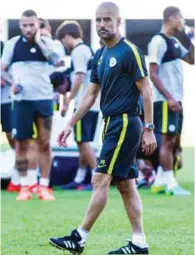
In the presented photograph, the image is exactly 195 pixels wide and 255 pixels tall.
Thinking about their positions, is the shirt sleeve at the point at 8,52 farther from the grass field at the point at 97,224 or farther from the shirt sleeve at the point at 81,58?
the grass field at the point at 97,224

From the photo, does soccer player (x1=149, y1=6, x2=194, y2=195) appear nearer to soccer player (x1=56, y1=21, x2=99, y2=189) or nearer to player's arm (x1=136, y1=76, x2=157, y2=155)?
soccer player (x1=56, y1=21, x2=99, y2=189)

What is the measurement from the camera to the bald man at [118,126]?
7.41 m

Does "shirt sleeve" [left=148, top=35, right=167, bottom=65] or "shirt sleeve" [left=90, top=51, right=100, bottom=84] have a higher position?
"shirt sleeve" [left=90, top=51, right=100, bottom=84]

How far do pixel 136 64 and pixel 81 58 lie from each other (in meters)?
5.19

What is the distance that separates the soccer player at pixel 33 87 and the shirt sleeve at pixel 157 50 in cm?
105

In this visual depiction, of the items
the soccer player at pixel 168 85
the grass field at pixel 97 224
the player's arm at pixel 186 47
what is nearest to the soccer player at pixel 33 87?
the grass field at pixel 97 224

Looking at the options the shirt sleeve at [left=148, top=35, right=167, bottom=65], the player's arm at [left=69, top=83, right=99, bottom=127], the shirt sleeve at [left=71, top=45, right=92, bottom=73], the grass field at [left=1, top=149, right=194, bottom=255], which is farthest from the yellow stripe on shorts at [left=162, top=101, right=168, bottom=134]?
the player's arm at [left=69, top=83, right=99, bottom=127]

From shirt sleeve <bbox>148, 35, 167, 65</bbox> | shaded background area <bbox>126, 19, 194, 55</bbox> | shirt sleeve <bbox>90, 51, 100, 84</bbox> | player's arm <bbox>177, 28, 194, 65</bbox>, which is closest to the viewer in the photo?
shirt sleeve <bbox>90, 51, 100, 84</bbox>

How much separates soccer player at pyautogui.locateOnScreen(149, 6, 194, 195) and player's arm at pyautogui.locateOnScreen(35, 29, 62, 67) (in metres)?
1.06

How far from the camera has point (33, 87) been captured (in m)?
11.8

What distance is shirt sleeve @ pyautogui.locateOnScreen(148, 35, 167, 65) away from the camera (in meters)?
12.0

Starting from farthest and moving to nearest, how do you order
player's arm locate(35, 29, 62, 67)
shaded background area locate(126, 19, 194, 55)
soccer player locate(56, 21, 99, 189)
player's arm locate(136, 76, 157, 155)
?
shaded background area locate(126, 19, 194, 55) → soccer player locate(56, 21, 99, 189) → player's arm locate(35, 29, 62, 67) → player's arm locate(136, 76, 157, 155)

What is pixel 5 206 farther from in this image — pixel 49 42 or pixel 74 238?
pixel 74 238

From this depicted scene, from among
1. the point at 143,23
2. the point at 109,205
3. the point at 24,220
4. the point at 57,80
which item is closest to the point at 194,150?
the point at 143,23
